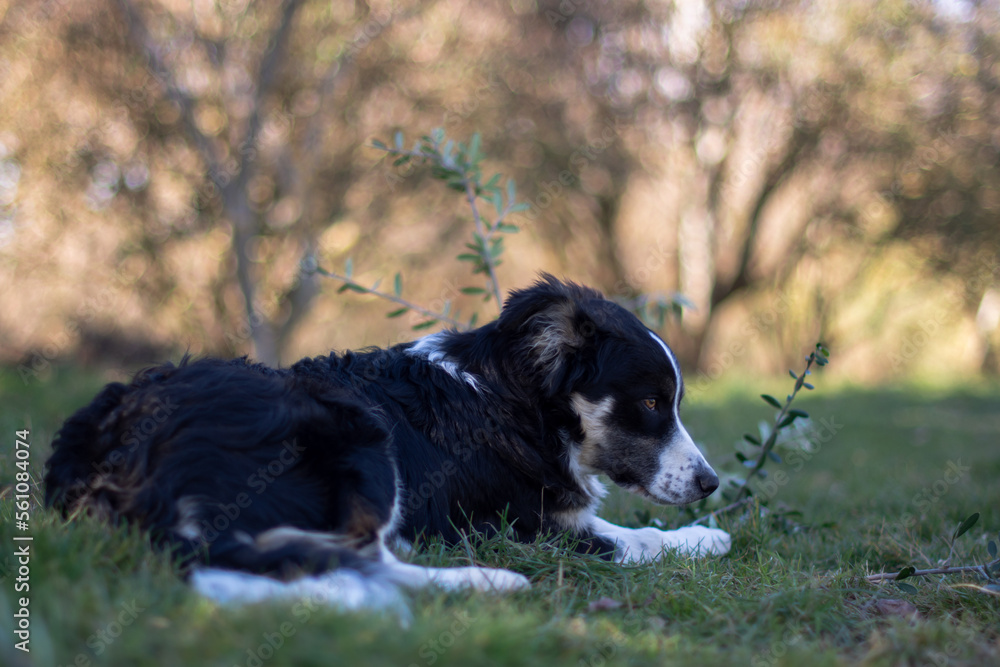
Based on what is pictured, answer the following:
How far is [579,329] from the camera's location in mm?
3430

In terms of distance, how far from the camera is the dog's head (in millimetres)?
3408

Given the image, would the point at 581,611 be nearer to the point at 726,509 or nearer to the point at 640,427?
the point at 640,427

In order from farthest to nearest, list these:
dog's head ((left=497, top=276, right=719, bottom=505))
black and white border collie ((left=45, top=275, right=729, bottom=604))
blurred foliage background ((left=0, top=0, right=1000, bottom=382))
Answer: blurred foliage background ((left=0, top=0, right=1000, bottom=382)) → dog's head ((left=497, top=276, right=719, bottom=505)) → black and white border collie ((left=45, top=275, right=729, bottom=604))

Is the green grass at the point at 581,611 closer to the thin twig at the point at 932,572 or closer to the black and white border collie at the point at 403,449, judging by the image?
the thin twig at the point at 932,572

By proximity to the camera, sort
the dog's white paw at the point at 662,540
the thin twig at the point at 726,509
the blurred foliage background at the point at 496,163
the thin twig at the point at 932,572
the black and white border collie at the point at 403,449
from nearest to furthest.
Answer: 1. the black and white border collie at the point at 403,449
2. the thin twig at the point at 932,572
3. the dog's white paw at the point at 662,540
4. the thin twig at the point at 726,509
5. the blurred foliage background at the point at 496,163

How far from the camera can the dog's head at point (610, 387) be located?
134 inches

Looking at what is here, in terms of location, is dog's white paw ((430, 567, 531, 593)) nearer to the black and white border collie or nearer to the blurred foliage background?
the black and white border collie

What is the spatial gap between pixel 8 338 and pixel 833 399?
478 inches

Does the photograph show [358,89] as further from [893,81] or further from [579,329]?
[893,81]

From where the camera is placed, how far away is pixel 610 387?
3400 millimetres

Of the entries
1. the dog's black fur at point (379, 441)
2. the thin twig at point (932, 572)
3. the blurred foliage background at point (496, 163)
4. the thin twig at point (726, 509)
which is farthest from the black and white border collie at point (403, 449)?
the blurred foliage background at point (496, 163)

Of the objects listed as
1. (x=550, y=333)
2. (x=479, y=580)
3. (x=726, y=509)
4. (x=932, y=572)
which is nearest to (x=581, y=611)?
(x=479, y=580)

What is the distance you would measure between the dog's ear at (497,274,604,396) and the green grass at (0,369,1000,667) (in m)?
0.85

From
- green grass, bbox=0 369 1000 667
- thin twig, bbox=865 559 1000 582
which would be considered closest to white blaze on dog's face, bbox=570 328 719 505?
green grass, bbox=0 369 1000 667
